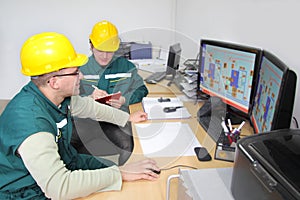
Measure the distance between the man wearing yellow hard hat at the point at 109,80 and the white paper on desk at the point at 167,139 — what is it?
0.28 meters

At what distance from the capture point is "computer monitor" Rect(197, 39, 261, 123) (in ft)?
4.16

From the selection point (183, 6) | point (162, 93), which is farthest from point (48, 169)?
point (183, 6)

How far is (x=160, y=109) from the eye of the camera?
5.33 feet

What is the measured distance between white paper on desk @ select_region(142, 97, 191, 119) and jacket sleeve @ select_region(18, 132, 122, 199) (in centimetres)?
69

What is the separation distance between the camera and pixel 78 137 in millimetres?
1750

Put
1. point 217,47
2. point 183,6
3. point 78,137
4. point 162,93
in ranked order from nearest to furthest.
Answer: point 217,47, point 78,137, point 162,93, point 183,6

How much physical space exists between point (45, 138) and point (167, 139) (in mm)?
598

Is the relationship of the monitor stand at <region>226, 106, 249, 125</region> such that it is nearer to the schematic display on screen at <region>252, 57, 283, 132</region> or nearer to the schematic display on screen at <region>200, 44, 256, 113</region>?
the schematic display on screen at <region>200, 44, 256, 113</region>

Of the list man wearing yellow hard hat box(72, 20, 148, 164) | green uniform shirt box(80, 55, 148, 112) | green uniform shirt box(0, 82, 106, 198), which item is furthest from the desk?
green uniform shirt box(80, 55, 148, 112)

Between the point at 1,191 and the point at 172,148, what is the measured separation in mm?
697

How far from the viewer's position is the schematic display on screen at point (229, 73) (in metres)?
1.29

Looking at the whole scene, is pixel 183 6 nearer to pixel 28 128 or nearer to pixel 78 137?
pixel 78 137

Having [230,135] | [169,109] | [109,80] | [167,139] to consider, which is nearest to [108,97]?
[109,80]

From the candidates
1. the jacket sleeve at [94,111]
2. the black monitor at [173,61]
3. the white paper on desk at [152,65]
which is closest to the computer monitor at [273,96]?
the jacket sleeve at [94,111]
